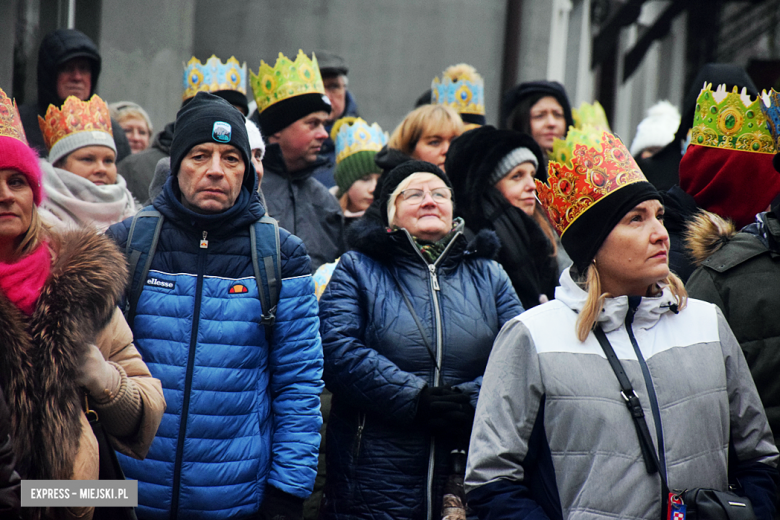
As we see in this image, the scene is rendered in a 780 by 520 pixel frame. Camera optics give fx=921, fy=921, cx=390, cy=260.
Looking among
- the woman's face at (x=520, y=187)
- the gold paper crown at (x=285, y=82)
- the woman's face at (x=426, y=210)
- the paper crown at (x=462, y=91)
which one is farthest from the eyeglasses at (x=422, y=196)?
the paper crown at (x=462, y=91)

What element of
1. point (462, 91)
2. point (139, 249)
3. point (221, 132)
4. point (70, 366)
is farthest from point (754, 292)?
point (462, 91)

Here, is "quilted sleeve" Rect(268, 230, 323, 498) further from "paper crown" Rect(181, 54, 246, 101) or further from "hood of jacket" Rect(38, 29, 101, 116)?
"paper crown" Rect(181, 54, 246, 101)

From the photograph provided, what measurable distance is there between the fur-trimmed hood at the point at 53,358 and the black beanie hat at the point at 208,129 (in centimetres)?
76

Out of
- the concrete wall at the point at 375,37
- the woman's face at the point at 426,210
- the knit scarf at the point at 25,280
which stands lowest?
the knit scarf at the point at 25,280

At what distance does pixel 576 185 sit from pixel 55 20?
5.69 m

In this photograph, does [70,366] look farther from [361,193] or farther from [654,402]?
[361,193]

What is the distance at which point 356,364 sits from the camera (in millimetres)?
3750

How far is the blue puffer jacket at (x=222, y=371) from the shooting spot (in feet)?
10.5

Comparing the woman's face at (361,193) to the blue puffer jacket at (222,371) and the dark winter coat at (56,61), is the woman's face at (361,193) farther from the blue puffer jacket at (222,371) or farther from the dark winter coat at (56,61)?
the blue puffer jacket at (222,371)

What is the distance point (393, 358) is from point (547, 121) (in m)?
3.31

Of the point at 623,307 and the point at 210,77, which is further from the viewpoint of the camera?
the point at 210,77

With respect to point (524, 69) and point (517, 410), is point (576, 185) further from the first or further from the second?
point (524, 69)

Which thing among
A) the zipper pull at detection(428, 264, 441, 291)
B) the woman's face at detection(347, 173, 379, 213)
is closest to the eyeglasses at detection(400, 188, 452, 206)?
the zipper pull at detection(428, 264, 441, 291)

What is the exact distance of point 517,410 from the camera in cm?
267
